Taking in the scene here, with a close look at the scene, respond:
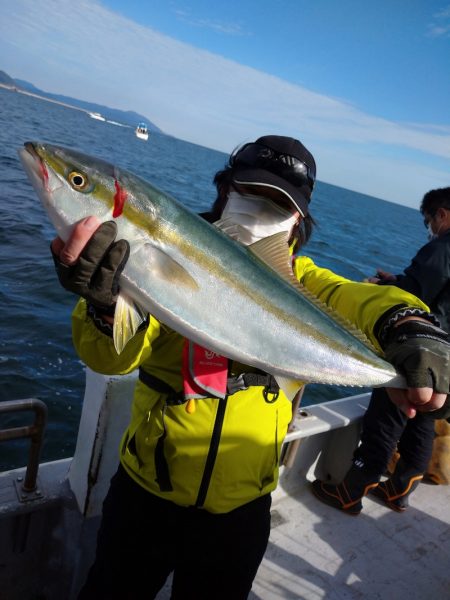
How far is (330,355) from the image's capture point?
8.52 ft

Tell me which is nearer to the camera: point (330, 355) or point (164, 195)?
point (164, 195)

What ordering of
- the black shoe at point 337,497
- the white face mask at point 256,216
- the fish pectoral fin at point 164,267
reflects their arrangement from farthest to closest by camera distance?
the black shoe at point 337,497, the white face mask at point 256,216, the fish pectoral fin at point 164,267

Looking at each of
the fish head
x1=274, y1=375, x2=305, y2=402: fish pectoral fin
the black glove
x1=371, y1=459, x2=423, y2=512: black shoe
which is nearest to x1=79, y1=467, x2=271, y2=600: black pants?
x1=274, y1=375, x2=305, y2=402: fish pectoral fin

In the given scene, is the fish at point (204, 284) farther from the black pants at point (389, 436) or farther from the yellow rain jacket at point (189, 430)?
the black pants at point (389, 436)

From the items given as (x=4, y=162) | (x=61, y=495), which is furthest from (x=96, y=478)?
(x=4, y=162)

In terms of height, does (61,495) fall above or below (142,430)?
below

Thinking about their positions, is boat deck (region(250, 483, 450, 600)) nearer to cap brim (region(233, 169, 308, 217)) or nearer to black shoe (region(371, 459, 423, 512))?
black shoe (region(371, 459, 423, 512))

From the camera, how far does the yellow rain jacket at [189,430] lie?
8.26 ft

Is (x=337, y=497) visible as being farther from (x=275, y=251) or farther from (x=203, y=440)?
(x=275, y=251)

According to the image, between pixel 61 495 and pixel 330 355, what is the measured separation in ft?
8.48

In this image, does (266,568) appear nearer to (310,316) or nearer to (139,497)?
(139,497)

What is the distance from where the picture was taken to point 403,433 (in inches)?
204

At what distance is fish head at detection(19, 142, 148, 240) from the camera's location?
7.34ft

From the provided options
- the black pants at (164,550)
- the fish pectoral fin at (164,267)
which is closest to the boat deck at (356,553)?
the black pants at (164,550)
